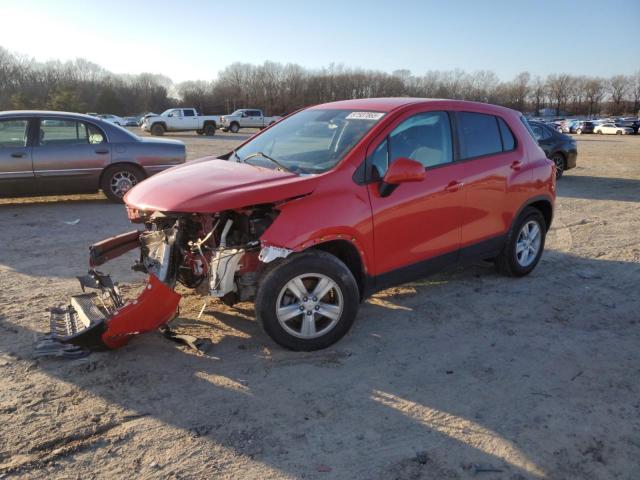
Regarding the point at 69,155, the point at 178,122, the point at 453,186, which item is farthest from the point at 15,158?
the point at 178,122

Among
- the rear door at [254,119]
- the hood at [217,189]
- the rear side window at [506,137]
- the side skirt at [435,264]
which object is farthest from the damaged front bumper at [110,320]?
the rear door at [254,119]

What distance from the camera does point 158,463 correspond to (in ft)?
8.84

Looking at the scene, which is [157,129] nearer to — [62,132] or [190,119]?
[190,119]

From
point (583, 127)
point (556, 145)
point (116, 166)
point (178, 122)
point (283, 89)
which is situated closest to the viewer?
point (116, 166)

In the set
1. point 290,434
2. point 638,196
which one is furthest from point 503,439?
point 638,196

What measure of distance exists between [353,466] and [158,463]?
3.32 ft

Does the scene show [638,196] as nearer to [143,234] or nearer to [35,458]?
[143,234]

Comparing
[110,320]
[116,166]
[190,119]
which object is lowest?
[110,320]

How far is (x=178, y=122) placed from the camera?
126 ft

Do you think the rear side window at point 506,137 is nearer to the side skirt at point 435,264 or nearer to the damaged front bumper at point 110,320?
the side skirt at point 435,264

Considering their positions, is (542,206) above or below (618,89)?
below

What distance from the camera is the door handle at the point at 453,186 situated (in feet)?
15.2

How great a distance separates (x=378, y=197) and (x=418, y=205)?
0.46m

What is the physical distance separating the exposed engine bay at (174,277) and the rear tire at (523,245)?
9.51ft
